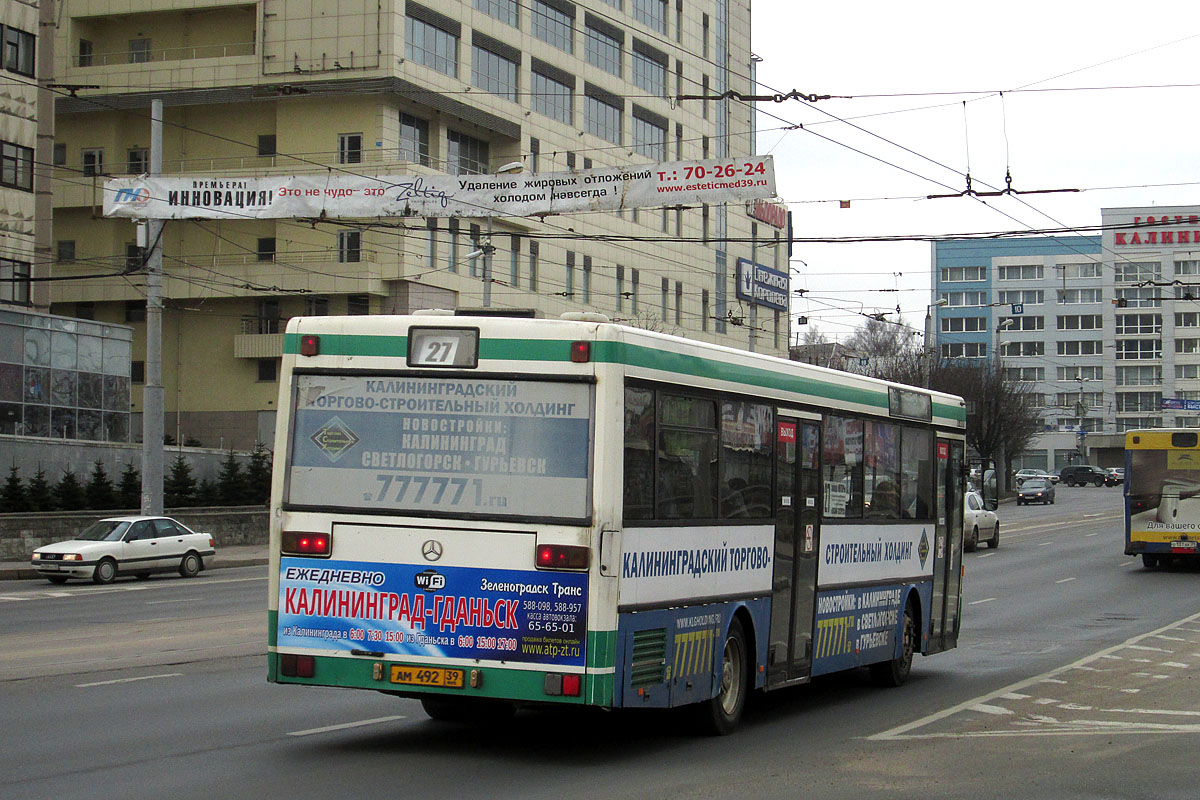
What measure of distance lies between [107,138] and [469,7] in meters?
15.8

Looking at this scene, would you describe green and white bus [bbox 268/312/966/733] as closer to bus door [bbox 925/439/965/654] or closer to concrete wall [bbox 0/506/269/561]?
bus door [bbox 925/439/965/654]

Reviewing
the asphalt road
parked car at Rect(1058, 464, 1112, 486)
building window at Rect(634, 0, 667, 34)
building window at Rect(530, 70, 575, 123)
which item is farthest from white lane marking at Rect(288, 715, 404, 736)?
parked car at Rect(1058, 464, 1112, 486)

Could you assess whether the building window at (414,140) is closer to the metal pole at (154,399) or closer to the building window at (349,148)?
the building window at (349,148)

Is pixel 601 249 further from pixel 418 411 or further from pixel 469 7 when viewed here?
pixel 418 411

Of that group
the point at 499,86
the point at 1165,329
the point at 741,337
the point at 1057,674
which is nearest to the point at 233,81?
the point at 499,86

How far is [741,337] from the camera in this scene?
80.0 meters

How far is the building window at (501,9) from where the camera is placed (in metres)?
59.1

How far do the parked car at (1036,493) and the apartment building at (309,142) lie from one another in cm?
2805

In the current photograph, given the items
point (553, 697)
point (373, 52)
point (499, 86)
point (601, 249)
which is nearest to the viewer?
point (553, 697)

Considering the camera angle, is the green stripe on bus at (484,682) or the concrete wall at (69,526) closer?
the green stripe on bus at (484,682)

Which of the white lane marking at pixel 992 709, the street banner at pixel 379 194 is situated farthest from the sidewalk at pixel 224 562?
the white lane marking at pixel 992 709

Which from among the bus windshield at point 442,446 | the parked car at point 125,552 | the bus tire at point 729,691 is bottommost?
the parked car at point 125,552

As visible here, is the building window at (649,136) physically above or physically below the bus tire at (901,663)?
above

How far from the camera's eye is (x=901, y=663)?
48.0 feet
